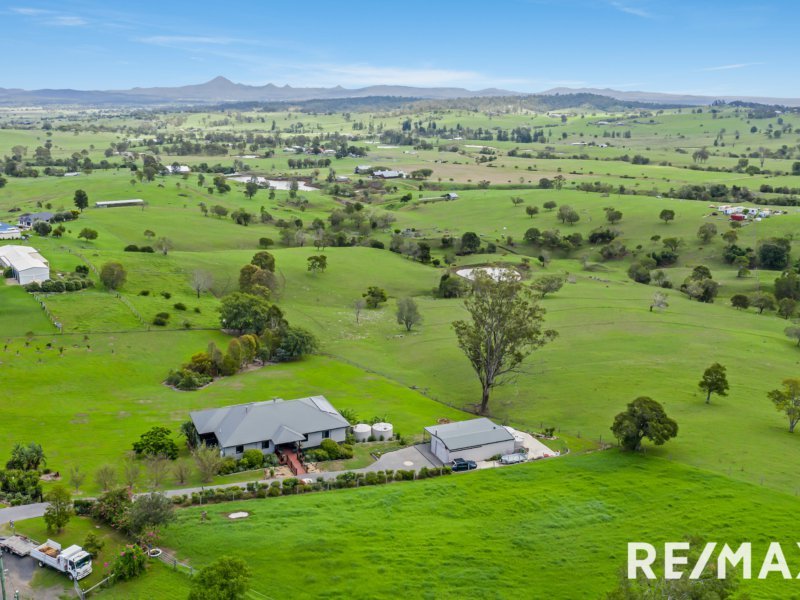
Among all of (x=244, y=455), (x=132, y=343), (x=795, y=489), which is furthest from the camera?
(x=132, y=343)

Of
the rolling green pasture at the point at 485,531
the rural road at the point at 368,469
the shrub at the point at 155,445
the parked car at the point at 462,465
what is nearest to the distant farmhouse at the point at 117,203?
the shrub at the point at 155,445

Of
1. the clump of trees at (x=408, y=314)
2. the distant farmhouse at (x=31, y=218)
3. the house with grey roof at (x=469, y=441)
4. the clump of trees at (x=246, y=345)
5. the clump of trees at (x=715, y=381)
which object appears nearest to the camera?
the house with grey roof at (x=469, y=441)

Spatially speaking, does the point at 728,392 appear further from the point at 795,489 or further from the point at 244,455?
the point at 244,455

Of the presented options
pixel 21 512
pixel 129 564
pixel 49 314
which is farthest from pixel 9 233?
pixel 129 564

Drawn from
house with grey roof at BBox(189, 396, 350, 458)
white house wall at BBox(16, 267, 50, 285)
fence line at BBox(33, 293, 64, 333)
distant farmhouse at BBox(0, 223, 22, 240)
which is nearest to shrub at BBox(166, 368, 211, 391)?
house with grey roof at BBox(189, 396, 350, 458)

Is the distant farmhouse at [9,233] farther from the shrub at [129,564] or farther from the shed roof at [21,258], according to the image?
the shrub at [129,564]

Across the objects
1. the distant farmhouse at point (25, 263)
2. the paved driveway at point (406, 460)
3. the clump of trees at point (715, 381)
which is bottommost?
the paved driveway at point (406, 460)

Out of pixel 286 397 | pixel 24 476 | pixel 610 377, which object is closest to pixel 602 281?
pixel 610 377
